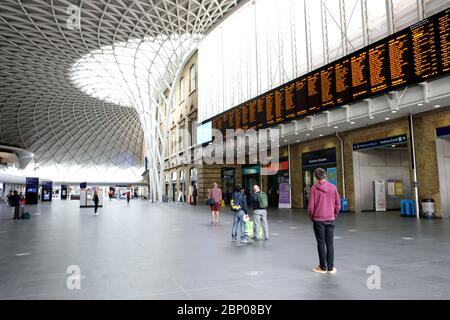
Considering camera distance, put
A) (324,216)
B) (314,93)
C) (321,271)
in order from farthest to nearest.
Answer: (314,93), (324,216), (321,271)

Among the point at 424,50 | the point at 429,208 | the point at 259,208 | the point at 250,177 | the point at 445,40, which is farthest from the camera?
the point at 250,177

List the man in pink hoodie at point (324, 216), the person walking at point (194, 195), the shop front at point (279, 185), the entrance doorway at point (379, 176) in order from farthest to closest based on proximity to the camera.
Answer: the person walking at point (194, 195)
the shop front at point (279, 185)
the entrance doorway at point (379, 176)
the man in pink hoodie at point (324, 216)

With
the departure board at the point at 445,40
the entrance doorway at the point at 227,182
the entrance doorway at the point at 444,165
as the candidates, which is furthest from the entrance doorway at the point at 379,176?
the entrance doorway at the point at 227,182

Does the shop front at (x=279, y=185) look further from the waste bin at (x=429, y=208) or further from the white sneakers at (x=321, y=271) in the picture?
the white sneakers at (x=321, y=271)

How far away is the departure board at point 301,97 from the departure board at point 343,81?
1.96m

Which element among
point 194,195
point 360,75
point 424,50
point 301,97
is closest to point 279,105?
point 301,97

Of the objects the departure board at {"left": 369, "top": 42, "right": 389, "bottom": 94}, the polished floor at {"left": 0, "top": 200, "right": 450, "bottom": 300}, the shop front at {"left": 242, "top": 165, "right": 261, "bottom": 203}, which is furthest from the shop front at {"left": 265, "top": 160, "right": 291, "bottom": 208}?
the polished floor at {"left": 0, "top": 200, "right": 450, "bottom": 300}

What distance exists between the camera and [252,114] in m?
20.7

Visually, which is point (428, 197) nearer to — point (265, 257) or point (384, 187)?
point (384, 187)

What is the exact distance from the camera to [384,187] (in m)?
20.2

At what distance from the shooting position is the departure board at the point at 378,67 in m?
12.8

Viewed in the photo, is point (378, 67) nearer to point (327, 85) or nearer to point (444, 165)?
point (327, 85)

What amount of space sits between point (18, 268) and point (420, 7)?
1751 centimetres

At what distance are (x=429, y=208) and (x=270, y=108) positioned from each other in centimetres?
952
